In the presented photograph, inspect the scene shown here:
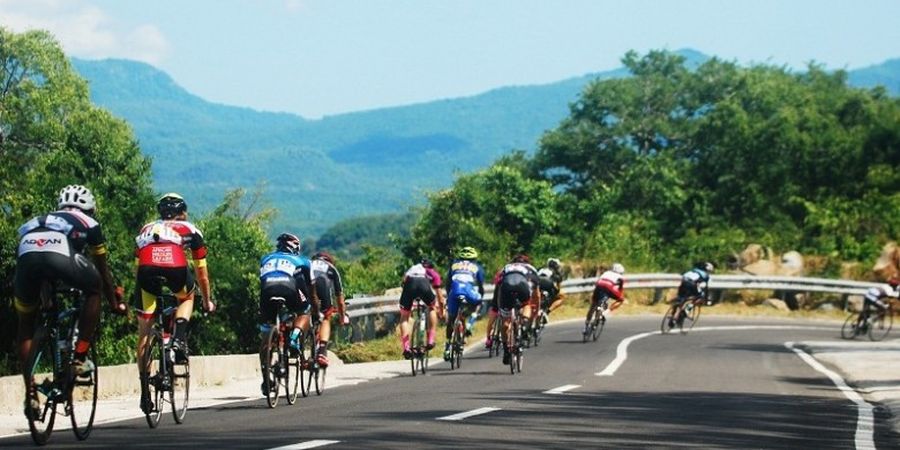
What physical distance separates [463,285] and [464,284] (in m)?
0.03

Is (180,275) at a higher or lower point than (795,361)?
higher

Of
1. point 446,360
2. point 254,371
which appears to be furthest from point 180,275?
point 446,360

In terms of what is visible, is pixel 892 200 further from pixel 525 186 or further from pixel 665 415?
pixel 665 415

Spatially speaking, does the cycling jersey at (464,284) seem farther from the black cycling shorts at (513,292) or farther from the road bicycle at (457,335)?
the black cycling shorts at (513,292)

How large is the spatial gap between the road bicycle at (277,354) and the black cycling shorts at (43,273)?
4.25 meters

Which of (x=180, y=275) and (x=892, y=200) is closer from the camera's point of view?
(x=180, y=275)

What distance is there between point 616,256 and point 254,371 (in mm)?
30913

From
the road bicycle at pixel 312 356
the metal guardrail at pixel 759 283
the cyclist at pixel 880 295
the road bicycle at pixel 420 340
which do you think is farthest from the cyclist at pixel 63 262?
the metal guardrail at pixel 759 283

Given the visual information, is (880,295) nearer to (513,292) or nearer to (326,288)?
(513,292)

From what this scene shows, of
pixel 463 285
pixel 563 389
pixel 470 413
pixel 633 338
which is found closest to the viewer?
pixel 470 413

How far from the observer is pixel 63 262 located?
12.0 metres

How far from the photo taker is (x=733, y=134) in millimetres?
81125

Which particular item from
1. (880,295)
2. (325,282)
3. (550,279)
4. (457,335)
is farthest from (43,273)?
(880,295)

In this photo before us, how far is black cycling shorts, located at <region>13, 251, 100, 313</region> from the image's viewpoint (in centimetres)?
1198
